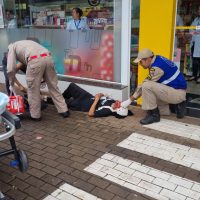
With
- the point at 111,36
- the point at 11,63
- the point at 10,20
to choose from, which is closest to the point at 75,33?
the point at 111,36

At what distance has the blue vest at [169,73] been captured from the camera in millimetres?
4637

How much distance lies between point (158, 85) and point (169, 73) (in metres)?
0.26

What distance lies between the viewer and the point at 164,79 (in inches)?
189

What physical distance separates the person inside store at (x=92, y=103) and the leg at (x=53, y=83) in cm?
38

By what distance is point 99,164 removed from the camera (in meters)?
3.62

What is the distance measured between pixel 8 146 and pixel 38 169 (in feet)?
2.85

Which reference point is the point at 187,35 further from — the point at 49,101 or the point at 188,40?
the point at 49,101

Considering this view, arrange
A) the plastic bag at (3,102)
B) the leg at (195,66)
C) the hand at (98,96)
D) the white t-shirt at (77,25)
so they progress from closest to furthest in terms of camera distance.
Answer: the plastic bag at (3,102), the hand at (98,96), the white t-shirt at (77,25), the leg at (195,66)

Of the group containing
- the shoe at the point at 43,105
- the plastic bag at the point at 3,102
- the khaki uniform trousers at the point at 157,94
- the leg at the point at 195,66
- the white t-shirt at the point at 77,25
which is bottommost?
the shoe at the point at 43,105

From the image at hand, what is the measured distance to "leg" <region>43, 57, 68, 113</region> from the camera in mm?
4906

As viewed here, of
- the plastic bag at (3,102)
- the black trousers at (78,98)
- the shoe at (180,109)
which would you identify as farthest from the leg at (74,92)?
the plastic bag at (3,102)

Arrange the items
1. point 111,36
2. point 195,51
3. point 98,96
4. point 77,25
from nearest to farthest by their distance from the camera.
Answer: point 98,96 < point 111,36 < point 195,51 < point 77,25

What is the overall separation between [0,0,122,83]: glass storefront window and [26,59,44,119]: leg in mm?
1402

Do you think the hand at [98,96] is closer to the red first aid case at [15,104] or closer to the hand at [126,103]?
the hand at [126,103]
